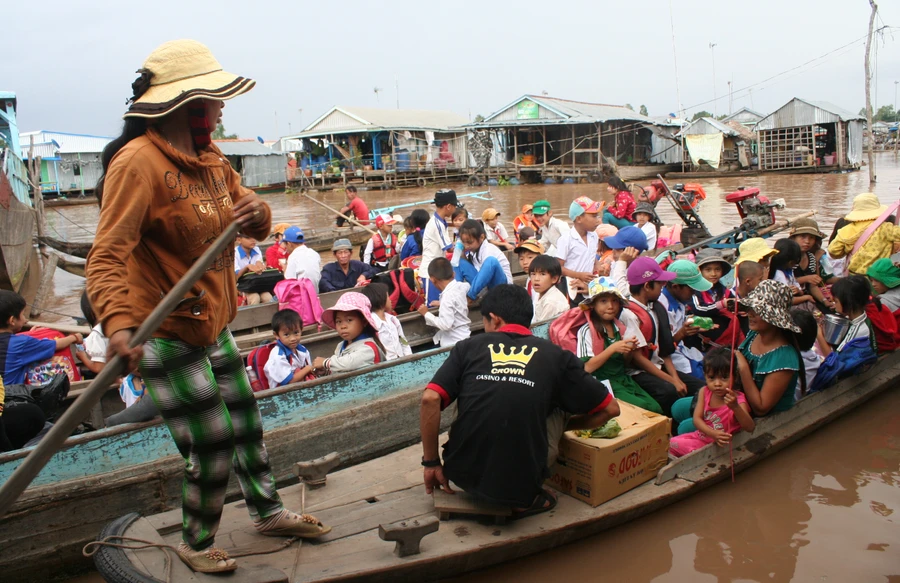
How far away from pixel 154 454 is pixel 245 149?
33.5 m

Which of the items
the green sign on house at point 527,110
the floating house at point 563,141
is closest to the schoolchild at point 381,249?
the floating house at point 563,141

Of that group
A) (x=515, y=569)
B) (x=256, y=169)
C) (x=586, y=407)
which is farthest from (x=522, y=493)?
(x=256, y=169)

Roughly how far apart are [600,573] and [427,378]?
5.88ft

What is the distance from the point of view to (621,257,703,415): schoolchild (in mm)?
4191

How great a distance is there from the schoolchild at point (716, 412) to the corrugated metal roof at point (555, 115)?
25898 millimetres

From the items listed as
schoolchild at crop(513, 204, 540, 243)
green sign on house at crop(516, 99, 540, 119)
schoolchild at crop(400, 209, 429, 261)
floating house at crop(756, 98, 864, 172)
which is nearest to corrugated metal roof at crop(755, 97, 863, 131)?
floating house at crop(756, 98, 864, 172)

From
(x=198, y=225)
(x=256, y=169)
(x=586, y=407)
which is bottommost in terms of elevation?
(x=586, y=407)

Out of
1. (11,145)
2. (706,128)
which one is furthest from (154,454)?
(706,128)

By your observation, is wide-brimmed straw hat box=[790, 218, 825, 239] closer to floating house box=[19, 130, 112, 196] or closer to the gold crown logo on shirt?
the gold crown logo on shirt

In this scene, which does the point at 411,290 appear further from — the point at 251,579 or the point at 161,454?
the point at 251,579

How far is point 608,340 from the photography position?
402 cm

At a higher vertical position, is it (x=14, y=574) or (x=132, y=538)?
(x=132, y=538)

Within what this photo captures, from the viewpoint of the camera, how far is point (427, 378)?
471 cm

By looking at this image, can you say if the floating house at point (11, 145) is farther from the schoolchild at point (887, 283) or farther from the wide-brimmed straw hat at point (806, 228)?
the schoolchild at point (887, 283)
